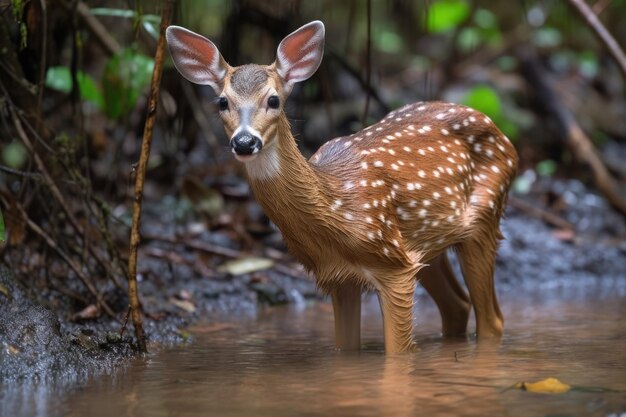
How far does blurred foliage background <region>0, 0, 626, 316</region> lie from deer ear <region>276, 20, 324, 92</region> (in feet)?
1.19

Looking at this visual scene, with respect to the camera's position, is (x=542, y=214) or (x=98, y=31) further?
(x=542, y=214)

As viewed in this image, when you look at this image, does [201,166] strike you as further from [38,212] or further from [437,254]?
[437,254]

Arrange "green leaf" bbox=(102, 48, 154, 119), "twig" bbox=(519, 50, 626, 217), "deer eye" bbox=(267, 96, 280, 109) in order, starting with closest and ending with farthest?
"deer eye" bbox=(267, 96, 280, 109) → "green leaf" bbox=(102, 48, 154, 119) → "twig" bbox=(519, 50, 626, 217)

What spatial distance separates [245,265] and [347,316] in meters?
2.65

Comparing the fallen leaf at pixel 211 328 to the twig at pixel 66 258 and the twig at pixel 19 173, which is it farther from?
the twig at pixel 19 173

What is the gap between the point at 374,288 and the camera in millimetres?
5883

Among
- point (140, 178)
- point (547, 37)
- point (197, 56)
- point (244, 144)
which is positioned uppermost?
point (547, 37)

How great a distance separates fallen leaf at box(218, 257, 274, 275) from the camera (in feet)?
27.6

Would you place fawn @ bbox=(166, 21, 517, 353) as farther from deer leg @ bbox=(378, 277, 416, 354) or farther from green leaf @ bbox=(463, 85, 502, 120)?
green leaf @ bbox=(463, 85, 502, 120)

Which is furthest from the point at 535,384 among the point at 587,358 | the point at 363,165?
the point at 363,165

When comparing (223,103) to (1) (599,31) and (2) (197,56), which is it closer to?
(2) (197,56)

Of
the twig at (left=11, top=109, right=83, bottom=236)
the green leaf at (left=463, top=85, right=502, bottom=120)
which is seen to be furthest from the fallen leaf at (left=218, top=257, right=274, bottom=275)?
the green leaf at (left=463, top=85, right=502, bottom=120)

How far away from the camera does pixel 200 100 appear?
10469 mm

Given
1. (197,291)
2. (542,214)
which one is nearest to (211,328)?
(197,291)
